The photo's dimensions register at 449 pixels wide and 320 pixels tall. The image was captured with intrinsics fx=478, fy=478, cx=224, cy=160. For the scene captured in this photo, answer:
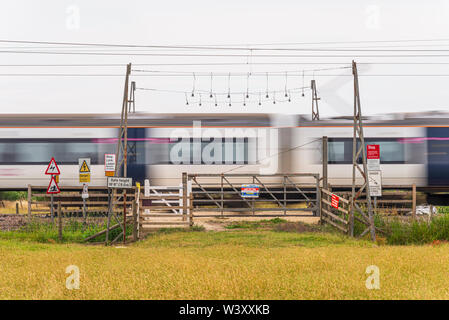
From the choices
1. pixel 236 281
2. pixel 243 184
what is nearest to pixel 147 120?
pixel 243 184

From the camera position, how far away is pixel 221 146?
21891mm

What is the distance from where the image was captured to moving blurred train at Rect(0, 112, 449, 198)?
71.8 feet

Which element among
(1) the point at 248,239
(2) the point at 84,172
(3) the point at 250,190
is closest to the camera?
(1) the point at 248,239

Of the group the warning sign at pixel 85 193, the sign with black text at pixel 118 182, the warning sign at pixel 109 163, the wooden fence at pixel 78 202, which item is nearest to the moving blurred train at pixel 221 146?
the wooden fence at pixel 78 202

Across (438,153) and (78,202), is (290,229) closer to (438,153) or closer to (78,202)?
(78,202)

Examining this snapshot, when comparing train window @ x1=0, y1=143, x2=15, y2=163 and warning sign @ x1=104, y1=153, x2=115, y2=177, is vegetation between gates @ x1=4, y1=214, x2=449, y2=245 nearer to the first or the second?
warning sign @ x1=104, y1=153, x2=115, y2=177

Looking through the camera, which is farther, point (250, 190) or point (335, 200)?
point (250, 190)

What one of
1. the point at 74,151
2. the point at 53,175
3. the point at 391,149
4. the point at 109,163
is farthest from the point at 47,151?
the point at 391,149

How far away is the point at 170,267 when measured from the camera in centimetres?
846

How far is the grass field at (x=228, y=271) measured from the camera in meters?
6.64

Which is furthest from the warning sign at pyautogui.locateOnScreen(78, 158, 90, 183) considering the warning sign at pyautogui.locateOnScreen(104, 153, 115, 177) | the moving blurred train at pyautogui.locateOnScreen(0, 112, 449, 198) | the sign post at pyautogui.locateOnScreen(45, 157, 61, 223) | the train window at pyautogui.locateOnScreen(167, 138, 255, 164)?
the train window at pyautogui.locateOnScreen(167, 138, 255, 164)

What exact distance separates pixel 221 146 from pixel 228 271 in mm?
14205
